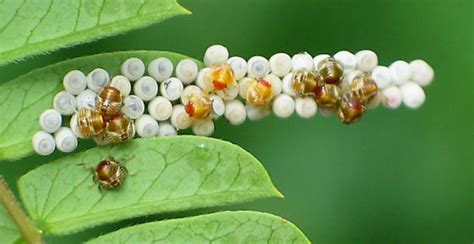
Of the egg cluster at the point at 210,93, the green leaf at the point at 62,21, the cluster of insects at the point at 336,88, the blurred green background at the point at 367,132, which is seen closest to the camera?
the green leaf at the point at 62,21

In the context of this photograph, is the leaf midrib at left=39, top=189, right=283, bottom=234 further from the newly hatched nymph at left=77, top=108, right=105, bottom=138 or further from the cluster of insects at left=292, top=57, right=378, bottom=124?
the cluster of insects at left=292, top=57, right=378, bottom=124

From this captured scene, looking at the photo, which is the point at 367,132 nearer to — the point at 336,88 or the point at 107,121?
the point at 336,88

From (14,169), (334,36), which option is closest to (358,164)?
(334,36)

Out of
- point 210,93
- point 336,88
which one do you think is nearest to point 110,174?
point 210,93

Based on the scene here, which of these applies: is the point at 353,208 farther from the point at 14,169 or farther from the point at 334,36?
the point at 14,169

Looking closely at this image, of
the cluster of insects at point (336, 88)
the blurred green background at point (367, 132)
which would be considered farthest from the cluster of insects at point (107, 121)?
the blurred green background at point (367, 132)

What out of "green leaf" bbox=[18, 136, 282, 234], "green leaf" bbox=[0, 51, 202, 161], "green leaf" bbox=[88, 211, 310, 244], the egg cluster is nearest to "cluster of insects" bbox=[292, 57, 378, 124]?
the egg cluster

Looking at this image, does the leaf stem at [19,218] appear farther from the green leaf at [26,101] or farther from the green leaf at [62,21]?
the green leaf at [62,21]
